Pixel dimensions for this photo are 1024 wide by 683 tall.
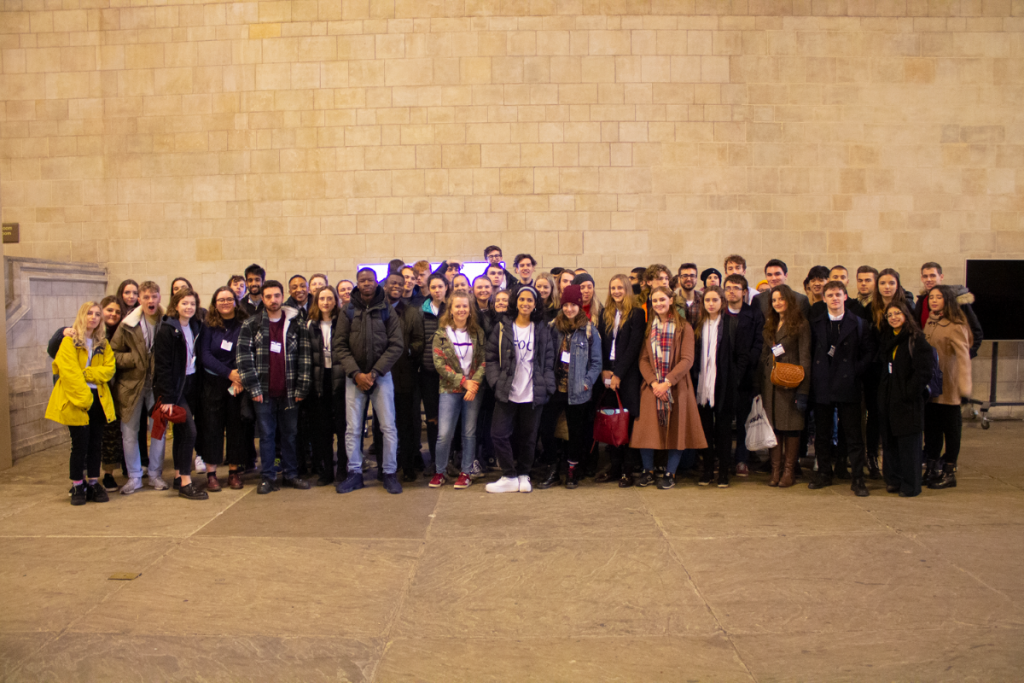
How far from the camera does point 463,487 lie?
6102 mm

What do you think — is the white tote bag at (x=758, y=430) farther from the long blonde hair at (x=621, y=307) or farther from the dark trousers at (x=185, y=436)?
the dark trousers at (x=185, y=436)

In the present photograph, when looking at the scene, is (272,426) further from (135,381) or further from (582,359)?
(582,359)

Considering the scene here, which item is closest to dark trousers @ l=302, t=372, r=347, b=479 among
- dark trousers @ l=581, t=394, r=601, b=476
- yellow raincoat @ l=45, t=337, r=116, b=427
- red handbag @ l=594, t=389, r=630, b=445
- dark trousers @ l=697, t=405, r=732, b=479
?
yellow raincoat @ l=45, t=337, r=116, b=427

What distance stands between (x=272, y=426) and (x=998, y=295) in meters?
8.33

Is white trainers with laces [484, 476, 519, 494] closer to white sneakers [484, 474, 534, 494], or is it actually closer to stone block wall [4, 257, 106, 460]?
white sneakers [484, 474, 534, 494]

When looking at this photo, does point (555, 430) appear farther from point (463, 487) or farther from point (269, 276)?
point (269, 276)

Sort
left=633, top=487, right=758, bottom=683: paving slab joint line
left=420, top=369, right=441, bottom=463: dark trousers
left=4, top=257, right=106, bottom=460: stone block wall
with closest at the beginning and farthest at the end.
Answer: left=633, top=487, right=758, bottom=683: paving slab joint line
left=420, top=369, right=441, bottom=463: dark trousers
left=4, top=257, right=106, bottom=460: stone block wall

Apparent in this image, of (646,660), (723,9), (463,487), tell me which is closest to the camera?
(646,660)

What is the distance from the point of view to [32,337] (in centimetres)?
755

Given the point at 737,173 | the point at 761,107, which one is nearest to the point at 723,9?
the point at 761,107

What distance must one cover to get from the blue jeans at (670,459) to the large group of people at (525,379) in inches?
1.1

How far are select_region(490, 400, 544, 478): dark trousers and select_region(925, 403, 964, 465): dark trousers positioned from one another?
10.5 feet

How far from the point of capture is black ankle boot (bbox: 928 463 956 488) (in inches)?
238

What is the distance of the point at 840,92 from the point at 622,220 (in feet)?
10.1
